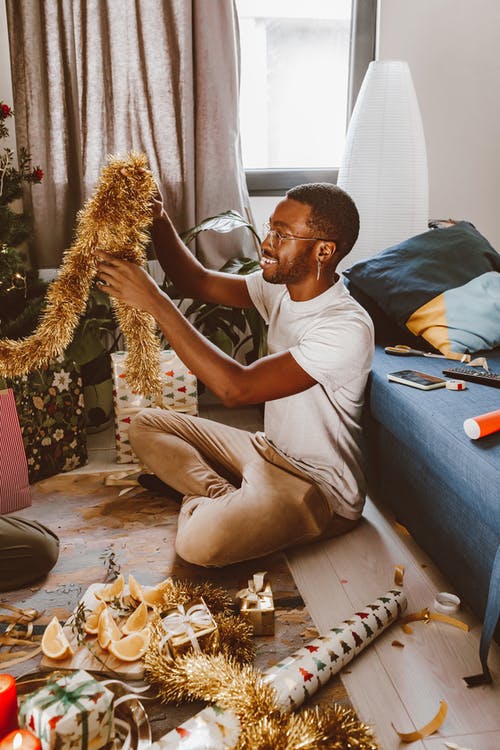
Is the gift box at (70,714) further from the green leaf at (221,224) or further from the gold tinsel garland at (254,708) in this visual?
the green leaf at (221,224)

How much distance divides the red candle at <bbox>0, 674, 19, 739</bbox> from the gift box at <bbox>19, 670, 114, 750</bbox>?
13 mm

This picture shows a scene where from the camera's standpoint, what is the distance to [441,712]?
4.31 ft

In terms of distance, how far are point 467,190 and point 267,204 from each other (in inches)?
36.6

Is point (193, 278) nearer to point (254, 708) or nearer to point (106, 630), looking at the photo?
point (106, 630)

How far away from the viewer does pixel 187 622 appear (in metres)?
1.45

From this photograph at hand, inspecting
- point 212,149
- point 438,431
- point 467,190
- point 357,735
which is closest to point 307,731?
point 357,735

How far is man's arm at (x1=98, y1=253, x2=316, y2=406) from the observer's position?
4.97ft

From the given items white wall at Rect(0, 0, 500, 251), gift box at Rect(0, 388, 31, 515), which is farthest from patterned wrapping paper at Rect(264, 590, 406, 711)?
white wall at Rect(0, 0, 500, 251)

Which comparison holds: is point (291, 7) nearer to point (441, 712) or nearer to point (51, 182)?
point (51, 182)

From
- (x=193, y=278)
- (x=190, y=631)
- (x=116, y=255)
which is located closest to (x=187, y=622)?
(x=190, y=631)

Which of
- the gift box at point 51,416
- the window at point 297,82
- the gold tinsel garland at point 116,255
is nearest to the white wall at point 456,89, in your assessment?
the window at point 297,82

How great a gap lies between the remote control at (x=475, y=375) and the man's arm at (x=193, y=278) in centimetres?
63

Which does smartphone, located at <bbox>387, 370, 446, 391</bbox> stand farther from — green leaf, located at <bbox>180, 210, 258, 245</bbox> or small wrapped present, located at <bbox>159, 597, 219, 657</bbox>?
green leaf, located at <bbox>180, 210, 258, 245</bbox>

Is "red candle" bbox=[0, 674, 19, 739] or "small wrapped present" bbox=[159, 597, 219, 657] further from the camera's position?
"small wrapped present" bbox=[159, 597, 219, 657]
